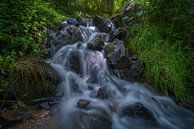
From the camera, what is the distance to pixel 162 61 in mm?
5266

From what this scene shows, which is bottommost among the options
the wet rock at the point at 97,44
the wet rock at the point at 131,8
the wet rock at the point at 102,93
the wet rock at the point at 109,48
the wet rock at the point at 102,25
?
the wet rock at the point at 102,93

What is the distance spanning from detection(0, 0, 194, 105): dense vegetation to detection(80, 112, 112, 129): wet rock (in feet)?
3.34

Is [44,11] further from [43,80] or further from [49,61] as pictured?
[43,80]

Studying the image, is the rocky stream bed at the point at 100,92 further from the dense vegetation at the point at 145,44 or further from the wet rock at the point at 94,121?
the dense vegetation at the point at 145,44

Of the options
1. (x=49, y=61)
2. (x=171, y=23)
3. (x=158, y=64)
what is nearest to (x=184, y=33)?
(x=171, y=23)

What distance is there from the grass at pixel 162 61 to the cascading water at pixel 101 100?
0.25 m

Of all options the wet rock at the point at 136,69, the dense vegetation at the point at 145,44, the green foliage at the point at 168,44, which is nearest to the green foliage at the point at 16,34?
the dense vegetation at the point at 145,44

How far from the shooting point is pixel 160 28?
19.2ft

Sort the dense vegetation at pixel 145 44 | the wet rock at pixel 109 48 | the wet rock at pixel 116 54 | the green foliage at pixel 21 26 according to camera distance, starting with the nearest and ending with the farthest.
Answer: the dense vegetation at pixel 145 44, the green foliage at pixel 21 26, the wet rock at pixel 116 54, the wet rock at pixel 109 48

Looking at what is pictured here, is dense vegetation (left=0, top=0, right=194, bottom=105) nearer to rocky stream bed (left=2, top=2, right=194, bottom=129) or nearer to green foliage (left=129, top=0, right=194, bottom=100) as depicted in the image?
green foliage (left=129, top=0, right=194, bottom=100)

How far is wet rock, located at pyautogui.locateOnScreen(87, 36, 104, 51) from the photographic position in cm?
591

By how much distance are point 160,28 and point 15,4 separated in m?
3.15

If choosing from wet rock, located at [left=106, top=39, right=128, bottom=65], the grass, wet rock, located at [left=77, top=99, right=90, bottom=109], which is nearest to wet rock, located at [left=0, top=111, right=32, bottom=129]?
wet rock, located at [left=77, top=99, right=90, bottom=109]

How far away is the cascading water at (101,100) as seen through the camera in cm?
435
